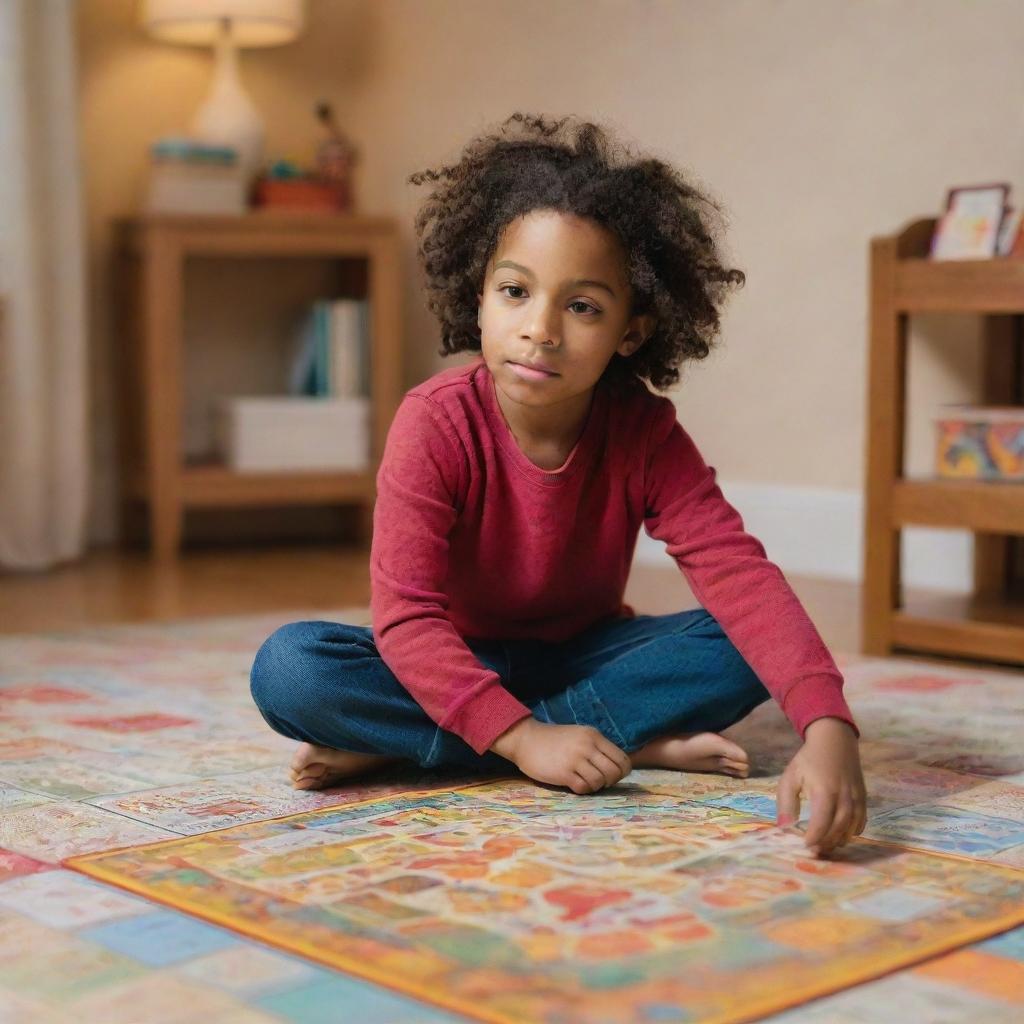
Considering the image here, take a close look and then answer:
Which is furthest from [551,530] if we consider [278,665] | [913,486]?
[913,486]

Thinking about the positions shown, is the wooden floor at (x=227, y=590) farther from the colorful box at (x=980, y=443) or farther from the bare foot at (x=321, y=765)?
the bare foot at (x=321, y=765)

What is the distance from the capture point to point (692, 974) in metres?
0.89

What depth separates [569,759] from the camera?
1268 mm

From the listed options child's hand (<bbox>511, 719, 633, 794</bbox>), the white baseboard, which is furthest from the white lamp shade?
child's hand (<bbox>511, 719, 633, 794</bbox>)

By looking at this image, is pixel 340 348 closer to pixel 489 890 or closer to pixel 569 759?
pixel 569 759

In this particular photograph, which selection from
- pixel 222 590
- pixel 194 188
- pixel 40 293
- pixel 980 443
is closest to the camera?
pixel 980 443

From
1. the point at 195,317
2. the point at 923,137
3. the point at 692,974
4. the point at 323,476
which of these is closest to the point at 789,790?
the point at 692,974

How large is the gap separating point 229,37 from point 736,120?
1.04 m

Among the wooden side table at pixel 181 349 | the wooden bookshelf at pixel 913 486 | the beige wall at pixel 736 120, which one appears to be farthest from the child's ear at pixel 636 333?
the wooden side table at pixel 181 349

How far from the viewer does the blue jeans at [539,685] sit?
51.5 inches

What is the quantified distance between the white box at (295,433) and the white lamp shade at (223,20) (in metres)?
0.71

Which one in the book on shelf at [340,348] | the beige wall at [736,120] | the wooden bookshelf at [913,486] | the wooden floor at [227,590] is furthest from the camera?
the book on shelf at [340,348]

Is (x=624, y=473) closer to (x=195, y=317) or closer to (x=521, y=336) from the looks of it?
(x=521, y=336)

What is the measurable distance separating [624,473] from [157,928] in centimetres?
60
